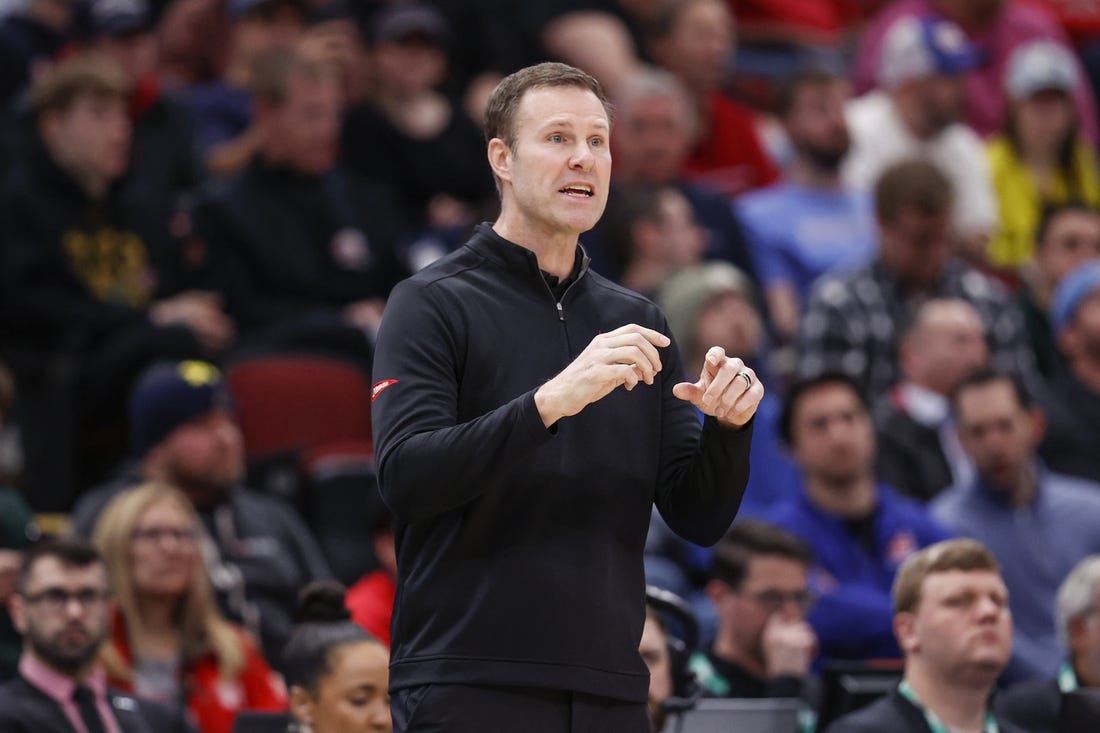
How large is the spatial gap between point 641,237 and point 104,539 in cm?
315

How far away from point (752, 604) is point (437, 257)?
1.57 metres

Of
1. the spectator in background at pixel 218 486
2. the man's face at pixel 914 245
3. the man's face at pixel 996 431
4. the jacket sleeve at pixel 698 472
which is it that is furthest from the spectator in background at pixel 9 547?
the man's face at pixel 914 245

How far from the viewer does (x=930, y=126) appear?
997 cm

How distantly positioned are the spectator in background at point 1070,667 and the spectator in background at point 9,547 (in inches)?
118

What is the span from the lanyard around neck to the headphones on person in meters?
0.55

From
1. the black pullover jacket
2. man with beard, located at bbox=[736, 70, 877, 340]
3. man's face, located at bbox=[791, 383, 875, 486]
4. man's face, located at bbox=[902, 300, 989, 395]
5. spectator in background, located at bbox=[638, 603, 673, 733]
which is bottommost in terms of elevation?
spectator in background, located at bbox=[638, 603, 673, 733]

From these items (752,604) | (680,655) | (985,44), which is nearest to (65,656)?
(680,655)

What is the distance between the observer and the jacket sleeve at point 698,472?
3229mm

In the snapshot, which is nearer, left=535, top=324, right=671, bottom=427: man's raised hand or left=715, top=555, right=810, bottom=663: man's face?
left=535, top=324, right=671, bottom=427: man's raised hand

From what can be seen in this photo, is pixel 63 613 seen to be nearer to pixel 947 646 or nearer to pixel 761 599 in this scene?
pixel 761 599

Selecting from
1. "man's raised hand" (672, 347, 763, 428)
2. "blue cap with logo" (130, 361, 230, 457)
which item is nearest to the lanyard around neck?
"man's raised hand" (672, 347, 763, 428)

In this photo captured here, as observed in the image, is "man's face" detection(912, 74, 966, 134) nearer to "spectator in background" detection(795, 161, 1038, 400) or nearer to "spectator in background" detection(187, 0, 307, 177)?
"spectator in background" detection(795, 161, 1038, 400)

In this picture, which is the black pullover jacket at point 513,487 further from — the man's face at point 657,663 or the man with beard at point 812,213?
the man with beard at point 812,213

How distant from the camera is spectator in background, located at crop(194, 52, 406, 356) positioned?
8281mm
